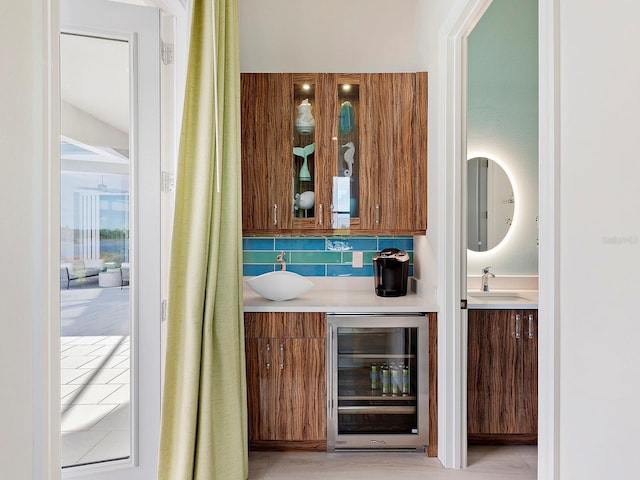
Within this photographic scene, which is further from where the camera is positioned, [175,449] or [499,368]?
[499,368]

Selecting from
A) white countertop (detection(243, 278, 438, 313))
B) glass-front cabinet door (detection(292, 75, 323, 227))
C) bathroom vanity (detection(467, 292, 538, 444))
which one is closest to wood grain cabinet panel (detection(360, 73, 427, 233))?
glass-front cabinet door (detection(292, 75, 323, 227))

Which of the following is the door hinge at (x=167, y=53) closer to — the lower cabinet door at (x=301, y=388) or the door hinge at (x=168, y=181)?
the door hinge at (x=168, y=181)

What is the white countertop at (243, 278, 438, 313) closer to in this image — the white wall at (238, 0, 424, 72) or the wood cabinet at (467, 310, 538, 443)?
the wood cabinet at (467, 310, 538, 443)

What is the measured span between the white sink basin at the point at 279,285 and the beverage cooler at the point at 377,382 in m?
0.28

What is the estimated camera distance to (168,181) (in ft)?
6.48

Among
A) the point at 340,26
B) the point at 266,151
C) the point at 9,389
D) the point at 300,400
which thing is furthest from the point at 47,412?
the point at 340,26

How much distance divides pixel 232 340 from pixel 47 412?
107cm

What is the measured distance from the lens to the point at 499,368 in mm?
2439

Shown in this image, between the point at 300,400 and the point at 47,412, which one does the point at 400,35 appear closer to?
the point at 300,400
